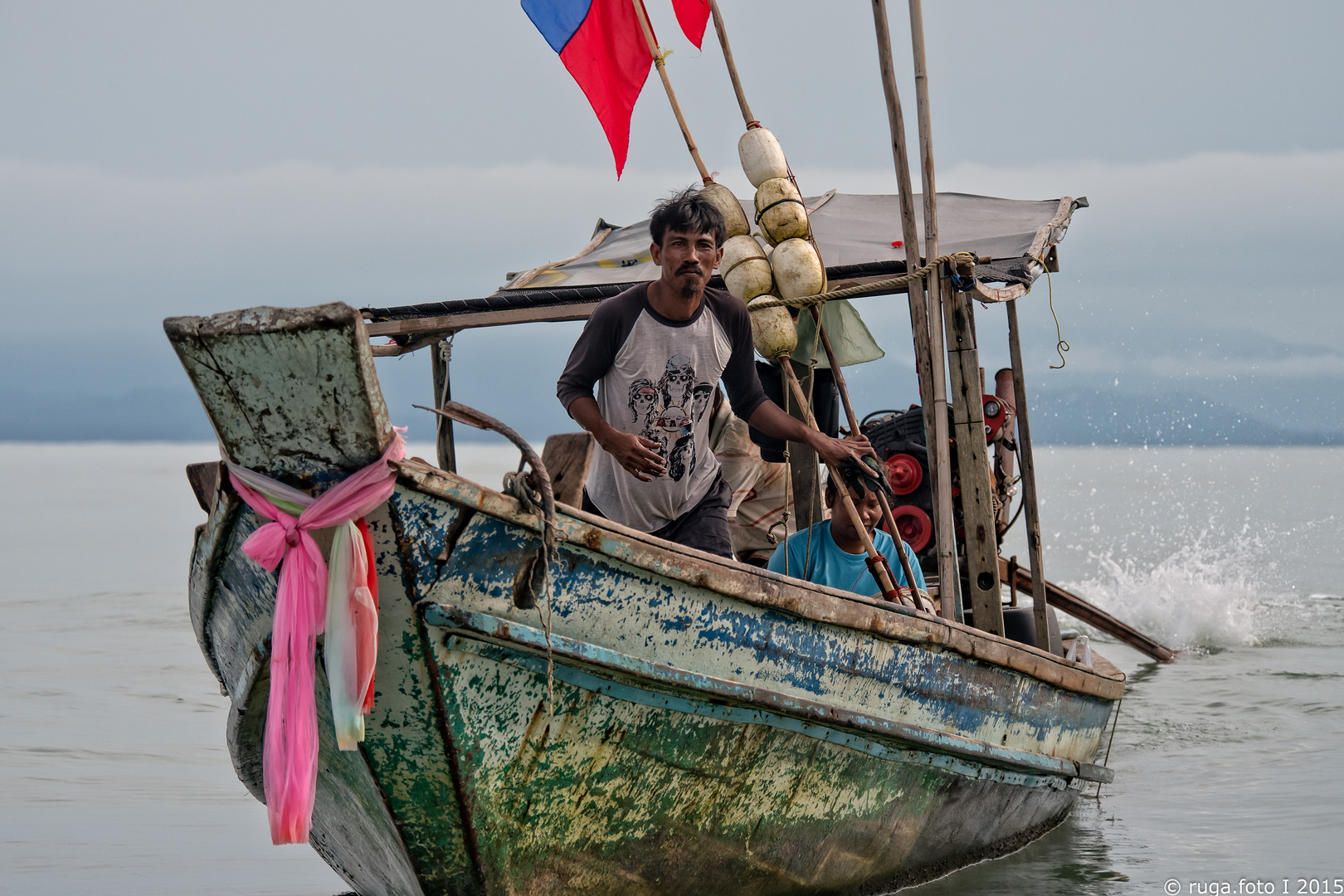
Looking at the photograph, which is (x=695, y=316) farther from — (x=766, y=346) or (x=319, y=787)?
(x=319, y=787)

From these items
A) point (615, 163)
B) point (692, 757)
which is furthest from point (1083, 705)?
point (615, 163)

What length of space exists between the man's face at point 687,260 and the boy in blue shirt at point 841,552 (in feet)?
3.80

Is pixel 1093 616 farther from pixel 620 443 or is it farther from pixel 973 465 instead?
pixel 620 443

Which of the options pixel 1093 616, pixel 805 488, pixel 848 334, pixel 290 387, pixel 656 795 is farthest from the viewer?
pixel 1093 616

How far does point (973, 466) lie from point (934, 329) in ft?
2.03

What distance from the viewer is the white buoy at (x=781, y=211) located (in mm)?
4395

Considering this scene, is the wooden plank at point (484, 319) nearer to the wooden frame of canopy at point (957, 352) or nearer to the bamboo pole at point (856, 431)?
the wooden frame of canopy at point (957, 352)

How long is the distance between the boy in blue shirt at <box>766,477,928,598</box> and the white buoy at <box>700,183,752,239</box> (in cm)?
100

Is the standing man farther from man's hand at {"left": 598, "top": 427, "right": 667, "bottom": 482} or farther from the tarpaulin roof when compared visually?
the tarpaulin roof

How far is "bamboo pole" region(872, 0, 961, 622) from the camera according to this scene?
4219mm

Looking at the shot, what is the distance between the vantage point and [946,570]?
4281mm

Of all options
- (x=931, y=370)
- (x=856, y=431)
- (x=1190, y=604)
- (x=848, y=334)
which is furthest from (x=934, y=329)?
(x=1190, y=604)

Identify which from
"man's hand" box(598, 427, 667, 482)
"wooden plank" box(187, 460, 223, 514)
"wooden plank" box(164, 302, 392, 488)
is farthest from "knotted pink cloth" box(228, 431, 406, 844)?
"man's hand" box(598, 427, 667, 482)

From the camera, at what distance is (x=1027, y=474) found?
573cm
